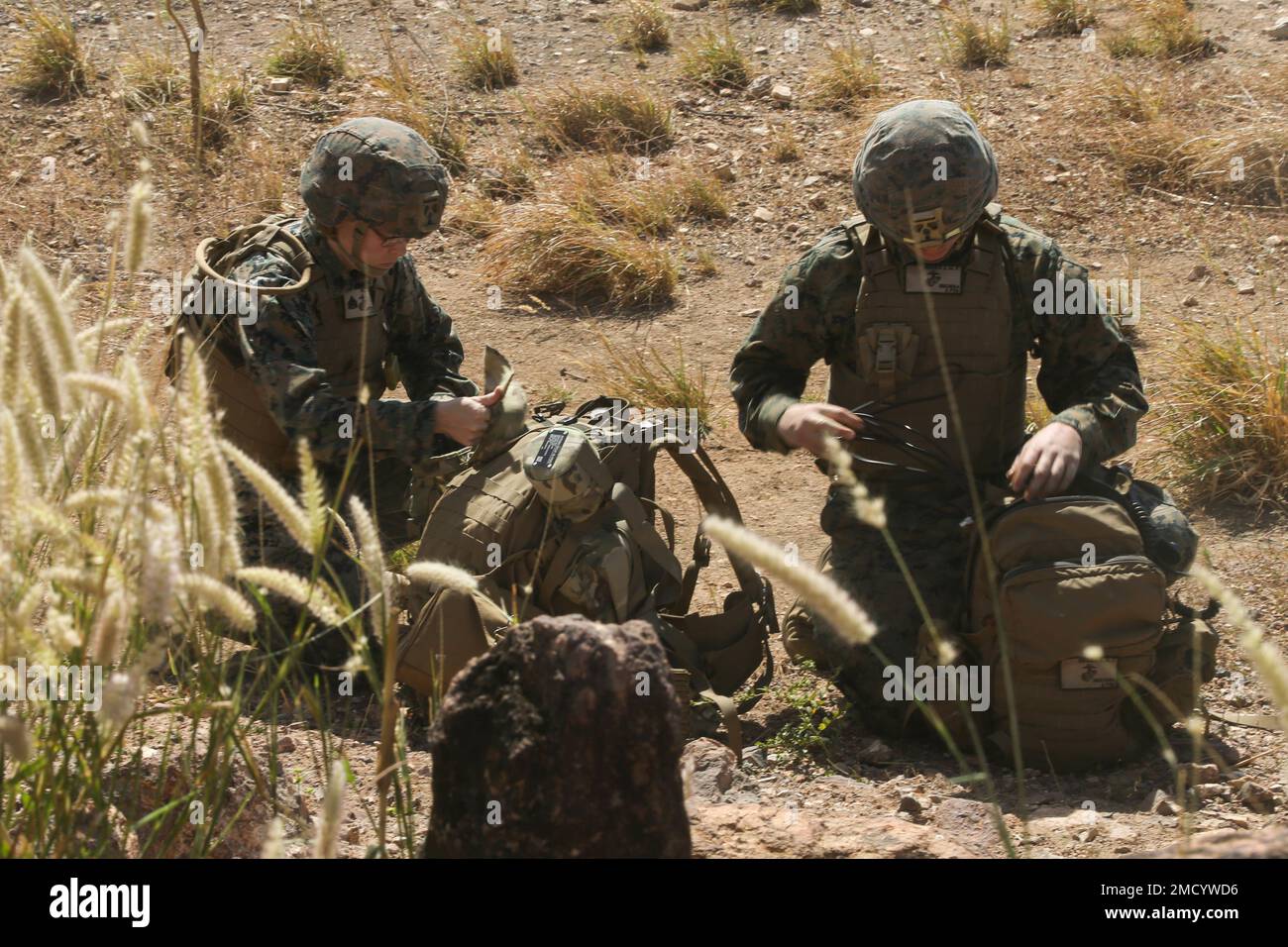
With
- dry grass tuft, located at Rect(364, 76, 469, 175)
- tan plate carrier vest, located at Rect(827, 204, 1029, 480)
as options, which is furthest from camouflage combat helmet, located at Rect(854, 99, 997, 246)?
dry grass tuft, located at Rect(364, 76, 469, 175)

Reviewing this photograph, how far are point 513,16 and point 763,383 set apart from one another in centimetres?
628

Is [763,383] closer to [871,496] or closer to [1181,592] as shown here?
[871,496]

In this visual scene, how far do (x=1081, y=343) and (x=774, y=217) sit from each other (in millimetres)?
3864

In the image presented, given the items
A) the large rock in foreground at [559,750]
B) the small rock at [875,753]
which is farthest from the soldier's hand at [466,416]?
the large rock in foreground at [559,750]

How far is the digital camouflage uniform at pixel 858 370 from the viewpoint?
13.0 ft

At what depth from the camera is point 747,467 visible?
5848 mm

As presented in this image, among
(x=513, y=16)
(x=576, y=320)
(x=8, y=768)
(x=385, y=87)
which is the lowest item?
(x=8, y=768)

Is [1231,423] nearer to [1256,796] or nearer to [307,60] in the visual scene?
[1256,796]

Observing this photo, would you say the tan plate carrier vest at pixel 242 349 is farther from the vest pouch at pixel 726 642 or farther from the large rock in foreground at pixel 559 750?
the large rock in foreground at pixel 559 750

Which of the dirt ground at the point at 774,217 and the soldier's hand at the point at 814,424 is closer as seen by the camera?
the dirt ground at the point at 774,217

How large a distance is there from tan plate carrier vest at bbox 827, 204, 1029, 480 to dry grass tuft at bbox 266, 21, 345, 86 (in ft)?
18.9

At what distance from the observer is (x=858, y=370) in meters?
4.21

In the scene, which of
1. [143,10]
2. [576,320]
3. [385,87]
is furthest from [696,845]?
[143,10]

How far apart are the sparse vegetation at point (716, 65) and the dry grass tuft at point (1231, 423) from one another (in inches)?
165
